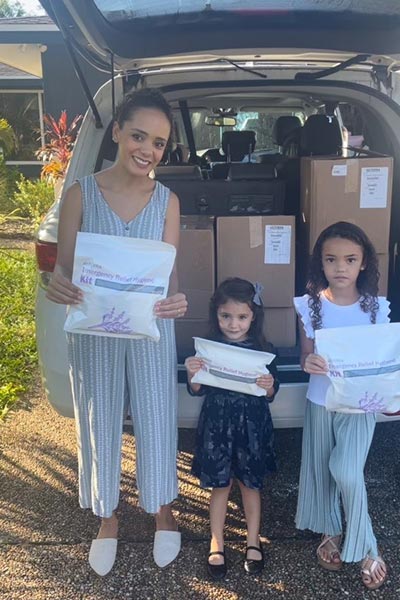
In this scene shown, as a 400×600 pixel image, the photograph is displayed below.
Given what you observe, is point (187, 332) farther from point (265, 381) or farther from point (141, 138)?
point (141, 138)

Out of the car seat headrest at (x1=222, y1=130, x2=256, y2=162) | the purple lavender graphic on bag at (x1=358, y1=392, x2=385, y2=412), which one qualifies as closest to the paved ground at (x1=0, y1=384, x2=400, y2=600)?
the purple lavender graphic on bag at (x1=358, y1=392, x2=385, y2=412)

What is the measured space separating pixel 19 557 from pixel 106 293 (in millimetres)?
1212

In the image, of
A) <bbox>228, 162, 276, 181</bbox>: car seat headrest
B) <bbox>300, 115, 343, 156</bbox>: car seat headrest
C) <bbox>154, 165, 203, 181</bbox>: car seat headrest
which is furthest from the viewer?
<bbox>300, 115, 343, 156</bbox>: car seat headrest

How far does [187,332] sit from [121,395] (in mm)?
610

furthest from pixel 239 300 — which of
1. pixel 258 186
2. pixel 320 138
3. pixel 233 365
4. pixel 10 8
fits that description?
pixel 10 8

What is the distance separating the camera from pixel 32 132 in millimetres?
15344

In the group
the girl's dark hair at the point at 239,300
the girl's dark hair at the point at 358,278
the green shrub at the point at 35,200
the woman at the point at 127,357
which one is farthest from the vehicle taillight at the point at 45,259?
the green shrub at the point at 35,200

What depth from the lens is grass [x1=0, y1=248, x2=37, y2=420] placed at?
4190 mm

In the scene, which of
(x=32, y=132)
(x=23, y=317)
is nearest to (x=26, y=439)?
(x=23, y=317)

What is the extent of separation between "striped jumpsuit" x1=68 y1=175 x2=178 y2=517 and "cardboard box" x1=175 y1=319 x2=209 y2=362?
18.5 inches

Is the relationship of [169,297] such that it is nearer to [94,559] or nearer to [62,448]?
[94,559]

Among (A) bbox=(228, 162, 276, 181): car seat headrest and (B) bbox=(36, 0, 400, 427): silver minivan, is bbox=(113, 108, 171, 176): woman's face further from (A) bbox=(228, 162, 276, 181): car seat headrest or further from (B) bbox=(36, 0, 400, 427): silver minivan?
(A) bbox=(228, 162, 276, 181): car seat headrest

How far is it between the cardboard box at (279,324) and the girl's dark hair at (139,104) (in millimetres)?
1007

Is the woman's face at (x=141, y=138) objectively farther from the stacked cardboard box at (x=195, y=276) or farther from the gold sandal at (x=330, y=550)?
the gold sandal at (x=330, y=550)
